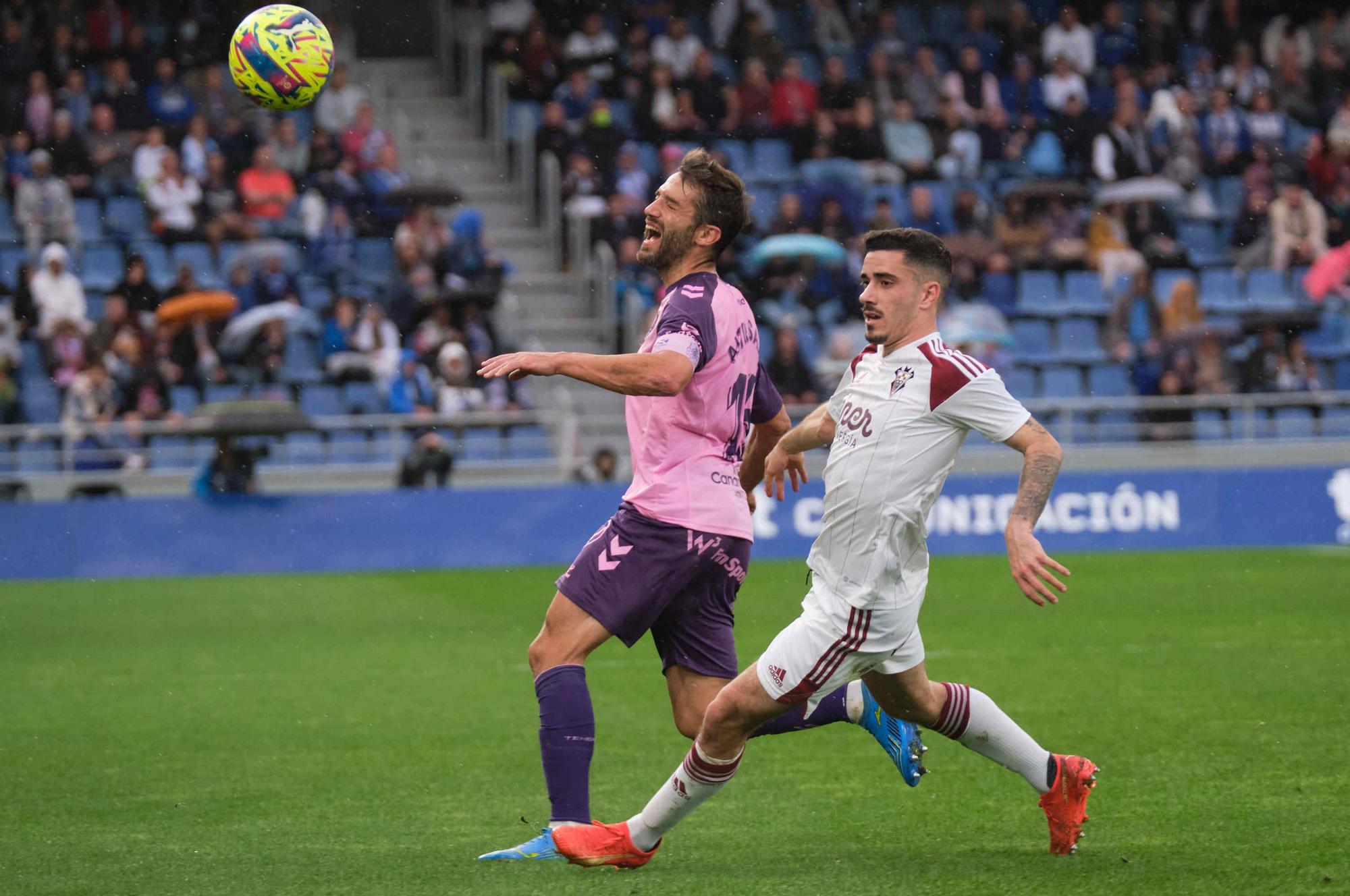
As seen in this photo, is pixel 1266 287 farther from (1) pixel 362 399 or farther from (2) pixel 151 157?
(2) pixel 151 157

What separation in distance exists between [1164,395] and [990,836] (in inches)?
565

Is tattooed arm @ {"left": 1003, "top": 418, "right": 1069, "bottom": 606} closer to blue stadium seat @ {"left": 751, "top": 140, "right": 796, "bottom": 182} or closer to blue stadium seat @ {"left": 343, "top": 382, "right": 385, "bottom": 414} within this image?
blue stadium seat @ {"left": 343, "top": 382, "right": 385, "bottom": 414}

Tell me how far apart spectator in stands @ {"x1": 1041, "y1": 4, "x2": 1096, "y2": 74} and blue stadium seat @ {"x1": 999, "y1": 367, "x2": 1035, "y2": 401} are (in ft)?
19.5

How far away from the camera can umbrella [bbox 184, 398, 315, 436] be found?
1574cm

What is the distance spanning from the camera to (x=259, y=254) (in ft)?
61.0

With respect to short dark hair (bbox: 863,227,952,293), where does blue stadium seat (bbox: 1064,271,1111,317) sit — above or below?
below

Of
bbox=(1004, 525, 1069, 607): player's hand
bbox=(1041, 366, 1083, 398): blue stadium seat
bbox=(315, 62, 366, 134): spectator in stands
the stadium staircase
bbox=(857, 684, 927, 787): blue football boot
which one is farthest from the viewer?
bbox=(315, 62, 366, 134): spectator in stands

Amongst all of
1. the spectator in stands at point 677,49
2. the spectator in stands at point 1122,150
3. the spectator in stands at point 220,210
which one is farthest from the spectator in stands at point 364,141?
the spectator in stands at point 1122,150

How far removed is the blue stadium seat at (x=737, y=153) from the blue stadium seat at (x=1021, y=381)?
4.38m

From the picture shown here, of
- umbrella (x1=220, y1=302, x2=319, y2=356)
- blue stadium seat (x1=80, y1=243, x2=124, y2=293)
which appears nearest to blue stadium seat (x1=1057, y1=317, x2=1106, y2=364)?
umbrella (x1=220, y1=302, x2=319, y2=356)

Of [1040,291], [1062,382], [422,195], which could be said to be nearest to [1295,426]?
[1062,382]

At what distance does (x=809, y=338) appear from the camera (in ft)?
64.5

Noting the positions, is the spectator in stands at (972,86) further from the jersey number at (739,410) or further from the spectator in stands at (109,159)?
the jersey number at (739,410)

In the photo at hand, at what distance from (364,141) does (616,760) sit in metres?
14.7
